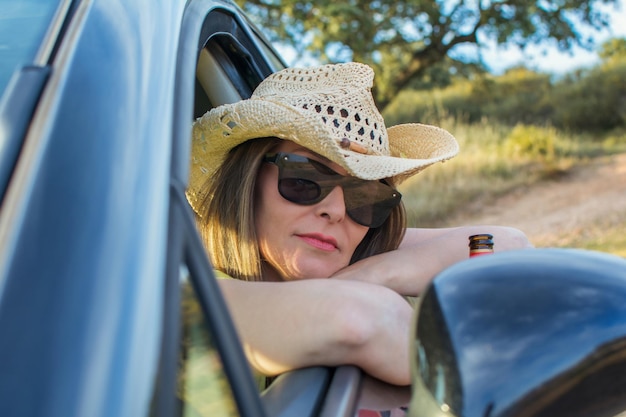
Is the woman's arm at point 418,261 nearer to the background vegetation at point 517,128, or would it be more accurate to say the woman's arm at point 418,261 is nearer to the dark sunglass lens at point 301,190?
the dark sunglass lens at point 301,190

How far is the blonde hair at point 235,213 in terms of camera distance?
2.06 m

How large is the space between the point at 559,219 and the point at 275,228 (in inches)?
449

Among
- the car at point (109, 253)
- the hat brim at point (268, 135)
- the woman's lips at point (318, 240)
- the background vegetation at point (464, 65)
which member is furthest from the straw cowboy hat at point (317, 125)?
the background vegetation at point (464, 65)

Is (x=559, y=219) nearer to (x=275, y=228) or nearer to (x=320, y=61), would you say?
(x=320, y=61)

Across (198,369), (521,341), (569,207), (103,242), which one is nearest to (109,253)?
(103,242)

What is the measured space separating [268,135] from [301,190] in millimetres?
165

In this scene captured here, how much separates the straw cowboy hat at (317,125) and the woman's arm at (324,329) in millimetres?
560

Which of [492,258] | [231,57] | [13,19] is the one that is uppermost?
[231,57]

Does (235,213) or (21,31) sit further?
(235,213)

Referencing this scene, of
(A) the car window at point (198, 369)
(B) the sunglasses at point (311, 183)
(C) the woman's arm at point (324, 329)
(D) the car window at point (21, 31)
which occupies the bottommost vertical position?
(A) the car window at point (198, 369)

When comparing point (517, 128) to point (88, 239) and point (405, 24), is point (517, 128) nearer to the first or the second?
point (405, 24)

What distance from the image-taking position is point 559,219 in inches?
501

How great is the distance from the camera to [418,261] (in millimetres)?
2070

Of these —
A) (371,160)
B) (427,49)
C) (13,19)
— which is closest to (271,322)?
(13,19)
